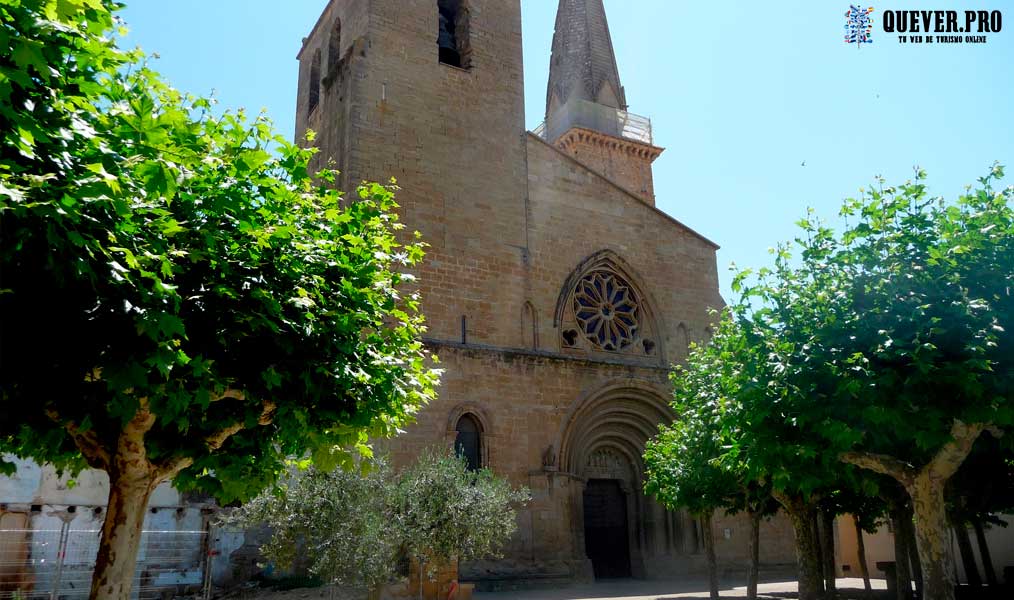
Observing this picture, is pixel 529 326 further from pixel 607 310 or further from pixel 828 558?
pixel 828 558

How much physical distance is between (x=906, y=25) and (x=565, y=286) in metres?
10.2

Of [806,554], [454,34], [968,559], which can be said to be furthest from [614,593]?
[454,34]

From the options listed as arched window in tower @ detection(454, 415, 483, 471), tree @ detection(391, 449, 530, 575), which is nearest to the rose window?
arched window in tower @ detection(454, 415, 483, 471)

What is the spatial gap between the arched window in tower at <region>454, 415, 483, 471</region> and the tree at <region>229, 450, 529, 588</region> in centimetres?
367

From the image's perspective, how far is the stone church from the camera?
17.9 meters

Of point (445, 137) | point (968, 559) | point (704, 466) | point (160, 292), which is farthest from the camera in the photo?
point (445, 137)

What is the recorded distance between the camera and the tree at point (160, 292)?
4539 mm

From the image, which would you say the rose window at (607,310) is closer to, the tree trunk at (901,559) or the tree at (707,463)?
the tree at (707,463)

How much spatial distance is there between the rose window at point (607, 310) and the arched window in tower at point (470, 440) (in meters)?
4.45

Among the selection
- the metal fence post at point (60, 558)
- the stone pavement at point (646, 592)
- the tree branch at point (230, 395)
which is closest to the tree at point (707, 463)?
the stone pavement at point (646, 592)

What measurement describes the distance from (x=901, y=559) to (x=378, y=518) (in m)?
9.40

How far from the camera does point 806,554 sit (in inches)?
517

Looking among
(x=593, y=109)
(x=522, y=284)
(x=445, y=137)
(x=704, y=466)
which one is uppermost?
(x=593, y=109)

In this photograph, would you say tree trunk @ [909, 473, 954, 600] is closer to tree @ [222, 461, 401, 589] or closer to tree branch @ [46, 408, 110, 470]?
tree @ [222, 461, 401, 589]
